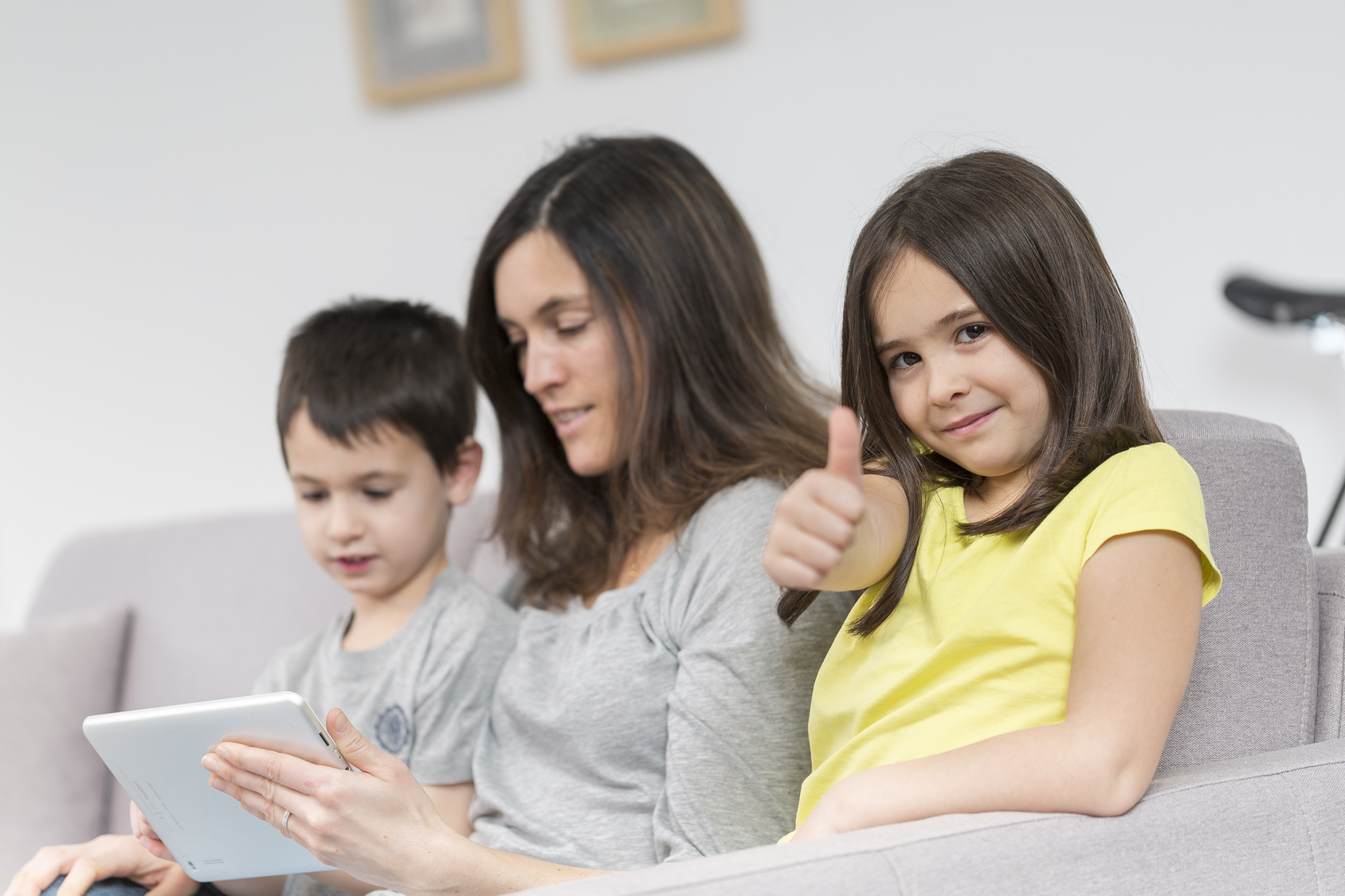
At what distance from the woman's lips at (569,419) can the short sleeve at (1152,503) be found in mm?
593

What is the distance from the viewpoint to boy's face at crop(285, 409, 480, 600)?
1.31 meters

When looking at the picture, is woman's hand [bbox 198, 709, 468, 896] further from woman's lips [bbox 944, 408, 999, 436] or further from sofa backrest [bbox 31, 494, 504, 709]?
sofa backrest [bbox 31, 494, 504, 709]

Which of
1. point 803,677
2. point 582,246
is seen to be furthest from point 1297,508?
point 582,246

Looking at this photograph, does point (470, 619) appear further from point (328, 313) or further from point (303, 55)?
point (303, 55)

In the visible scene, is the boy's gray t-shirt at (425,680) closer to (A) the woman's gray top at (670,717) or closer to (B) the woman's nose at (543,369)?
(A) the woman's gray top at (670,717)

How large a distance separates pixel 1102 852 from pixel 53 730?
4.87 feet

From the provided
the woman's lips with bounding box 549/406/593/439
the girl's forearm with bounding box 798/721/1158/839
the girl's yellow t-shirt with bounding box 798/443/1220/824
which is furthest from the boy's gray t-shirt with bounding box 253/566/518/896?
the girl's forearm with bounding box 798/721/1158/839

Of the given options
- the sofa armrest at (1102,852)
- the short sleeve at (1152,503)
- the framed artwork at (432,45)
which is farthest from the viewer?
the framed artwork at (432,45)

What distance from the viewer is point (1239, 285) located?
1809 mm

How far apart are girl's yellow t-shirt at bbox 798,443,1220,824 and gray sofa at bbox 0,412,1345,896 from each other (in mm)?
122

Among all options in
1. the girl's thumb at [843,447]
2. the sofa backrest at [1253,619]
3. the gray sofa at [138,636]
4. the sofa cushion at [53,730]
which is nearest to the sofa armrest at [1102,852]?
the sofa backrest at [1253,619]

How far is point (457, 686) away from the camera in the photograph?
1.24 m

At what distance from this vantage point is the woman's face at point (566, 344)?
1225 millimetres

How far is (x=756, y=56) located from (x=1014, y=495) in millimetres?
1435
